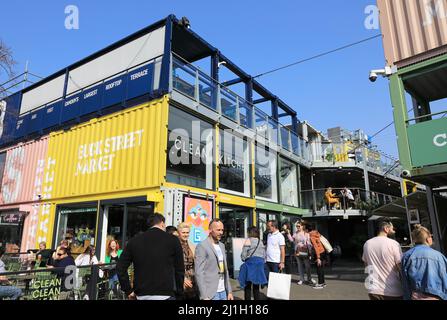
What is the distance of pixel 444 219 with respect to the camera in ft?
29.0

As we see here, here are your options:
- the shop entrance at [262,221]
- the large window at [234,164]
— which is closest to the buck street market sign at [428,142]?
the large window at [234,164]

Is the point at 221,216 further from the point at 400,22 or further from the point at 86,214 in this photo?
the point at 400,22

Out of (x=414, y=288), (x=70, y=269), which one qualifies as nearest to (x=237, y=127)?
(x=70, y=269)

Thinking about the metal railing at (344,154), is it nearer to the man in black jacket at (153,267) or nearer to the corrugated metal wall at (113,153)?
the corrugated metal wall at (113,153)

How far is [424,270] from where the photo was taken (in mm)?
3680

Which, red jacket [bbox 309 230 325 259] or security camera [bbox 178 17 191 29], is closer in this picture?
red jacket [bbox 309 230 325 259]

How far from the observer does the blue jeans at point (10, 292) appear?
4680 mm

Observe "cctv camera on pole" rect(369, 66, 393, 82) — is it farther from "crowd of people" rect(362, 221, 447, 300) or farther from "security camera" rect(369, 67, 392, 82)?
"crowd of people" rect(362, 221, 447, 300)

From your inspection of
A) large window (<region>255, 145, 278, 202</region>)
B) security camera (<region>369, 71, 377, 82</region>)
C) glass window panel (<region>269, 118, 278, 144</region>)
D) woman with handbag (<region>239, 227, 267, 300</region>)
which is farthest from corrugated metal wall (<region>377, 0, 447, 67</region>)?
glass window panel (<region>269, 118, 278, 144</region>)

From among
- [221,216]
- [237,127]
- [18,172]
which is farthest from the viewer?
[18,172]

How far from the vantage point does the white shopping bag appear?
5449 millimetres

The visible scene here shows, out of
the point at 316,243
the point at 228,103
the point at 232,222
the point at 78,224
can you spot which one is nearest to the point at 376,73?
the point at 316,243

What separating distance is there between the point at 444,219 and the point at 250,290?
600 centimetres

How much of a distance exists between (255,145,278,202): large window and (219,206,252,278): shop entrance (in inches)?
49.7
